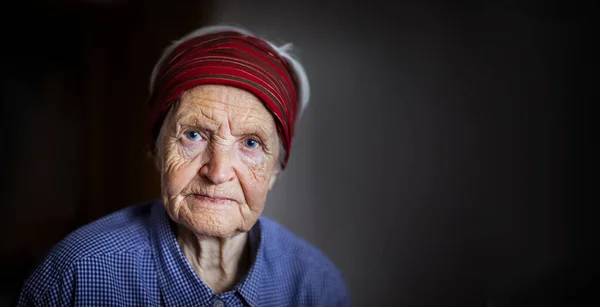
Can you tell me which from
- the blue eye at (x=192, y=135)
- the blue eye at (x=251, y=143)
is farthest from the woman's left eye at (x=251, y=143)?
the blue eye at (x=192, y=135)

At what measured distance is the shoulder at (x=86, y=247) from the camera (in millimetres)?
1151

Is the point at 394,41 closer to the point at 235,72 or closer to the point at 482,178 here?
the point at 482,178

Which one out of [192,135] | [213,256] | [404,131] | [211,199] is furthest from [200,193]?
[404,131]

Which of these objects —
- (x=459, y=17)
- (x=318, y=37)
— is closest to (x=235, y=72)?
(x=318, y=37)

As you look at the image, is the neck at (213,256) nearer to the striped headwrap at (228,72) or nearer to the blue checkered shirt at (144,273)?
the blue checkered shirt at (144,273)

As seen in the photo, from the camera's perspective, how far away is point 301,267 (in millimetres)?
1430

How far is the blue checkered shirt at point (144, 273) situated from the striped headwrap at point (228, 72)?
0.24m

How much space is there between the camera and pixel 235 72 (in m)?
1.12

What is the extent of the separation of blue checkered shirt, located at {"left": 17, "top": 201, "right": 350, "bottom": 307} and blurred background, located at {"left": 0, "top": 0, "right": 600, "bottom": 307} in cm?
64

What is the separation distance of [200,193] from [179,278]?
238mm

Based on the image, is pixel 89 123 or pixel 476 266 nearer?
pixel 476 266

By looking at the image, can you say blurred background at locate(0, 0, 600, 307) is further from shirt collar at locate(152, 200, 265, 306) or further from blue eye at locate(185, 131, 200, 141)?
blue eye at locate(185, 131, 200, 141)

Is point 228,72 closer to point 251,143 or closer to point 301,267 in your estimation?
point 251,143

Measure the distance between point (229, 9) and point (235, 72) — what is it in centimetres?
104
